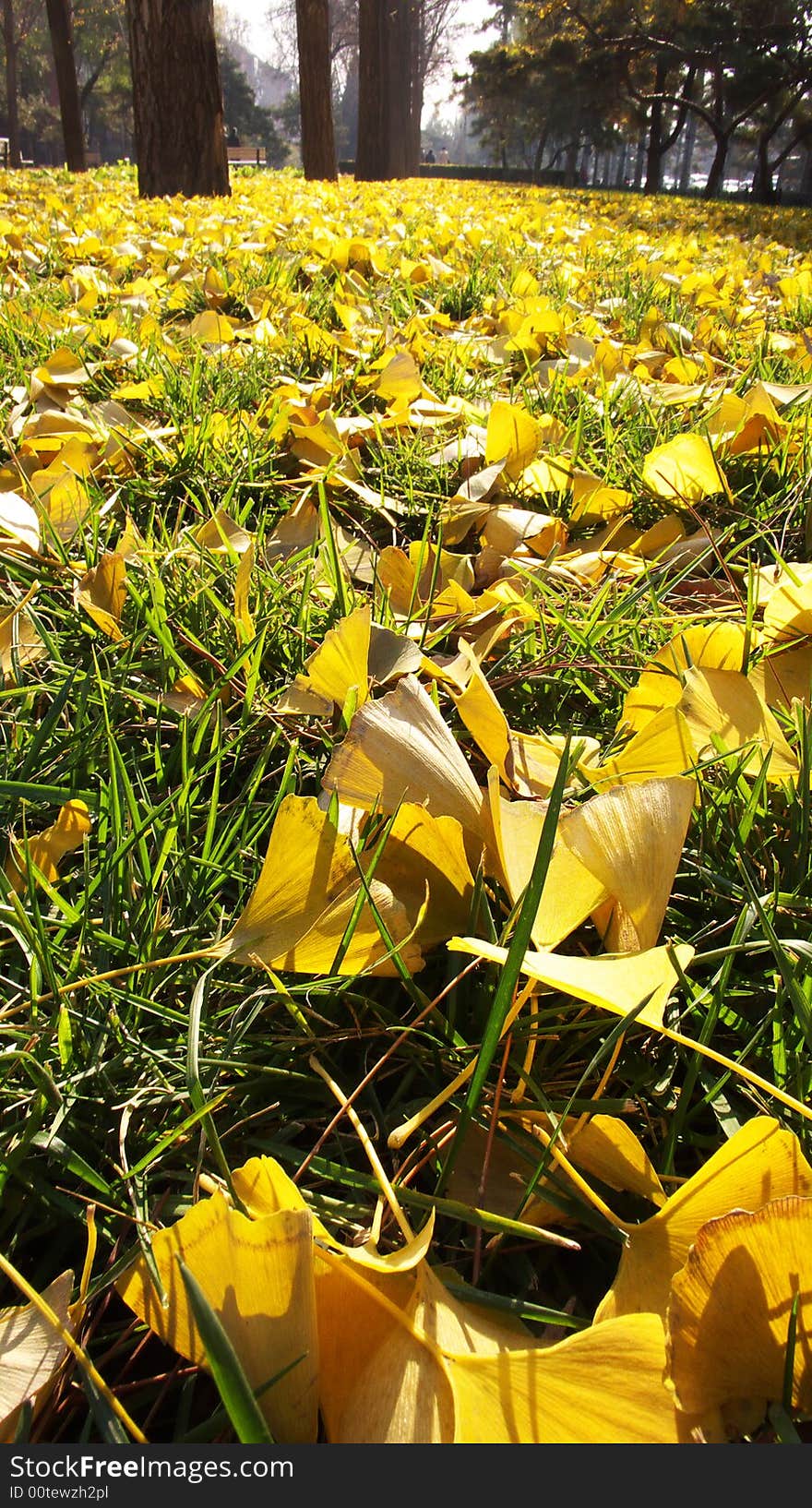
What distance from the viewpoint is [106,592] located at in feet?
3.17

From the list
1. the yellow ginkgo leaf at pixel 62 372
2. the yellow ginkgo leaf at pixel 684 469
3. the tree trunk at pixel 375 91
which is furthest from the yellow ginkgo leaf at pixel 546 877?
the tree trunk at pixel 375 91

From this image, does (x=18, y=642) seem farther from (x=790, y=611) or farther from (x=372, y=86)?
(x=372, y=86)

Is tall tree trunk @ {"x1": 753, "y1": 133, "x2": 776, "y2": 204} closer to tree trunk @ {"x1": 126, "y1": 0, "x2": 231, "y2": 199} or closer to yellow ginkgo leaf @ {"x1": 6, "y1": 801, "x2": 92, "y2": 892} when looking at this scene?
tree trunk @ {"x1": 126, "y1": 0, "x2": 231, "y2": 199}

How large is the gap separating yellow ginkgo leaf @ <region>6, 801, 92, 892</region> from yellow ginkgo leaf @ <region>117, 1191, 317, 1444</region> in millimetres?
361

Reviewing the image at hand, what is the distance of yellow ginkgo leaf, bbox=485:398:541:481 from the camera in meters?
1.21

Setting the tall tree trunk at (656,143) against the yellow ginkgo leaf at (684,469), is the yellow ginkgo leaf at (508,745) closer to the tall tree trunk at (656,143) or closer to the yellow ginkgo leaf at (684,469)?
the yellow ginkgo leaf at (684,469)

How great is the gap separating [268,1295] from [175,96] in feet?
21.4

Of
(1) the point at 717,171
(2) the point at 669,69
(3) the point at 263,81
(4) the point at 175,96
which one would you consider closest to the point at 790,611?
(4) the point at 175,96

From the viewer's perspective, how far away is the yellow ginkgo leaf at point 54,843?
2.23ft

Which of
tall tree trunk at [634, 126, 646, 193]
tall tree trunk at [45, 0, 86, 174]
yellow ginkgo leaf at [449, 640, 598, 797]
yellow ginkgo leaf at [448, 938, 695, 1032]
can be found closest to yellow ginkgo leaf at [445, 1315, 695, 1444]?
yellow ginkgo leaf at [448, 938, 695, 1032]

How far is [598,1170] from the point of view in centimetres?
47

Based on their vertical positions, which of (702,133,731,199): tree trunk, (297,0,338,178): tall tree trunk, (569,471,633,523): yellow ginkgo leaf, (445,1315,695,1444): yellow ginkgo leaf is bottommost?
(445,1315,695,1444): yellow ginkgo leaf

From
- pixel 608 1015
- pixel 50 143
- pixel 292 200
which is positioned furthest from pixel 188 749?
pixel 50 143

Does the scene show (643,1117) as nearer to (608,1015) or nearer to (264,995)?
(608,1015)
